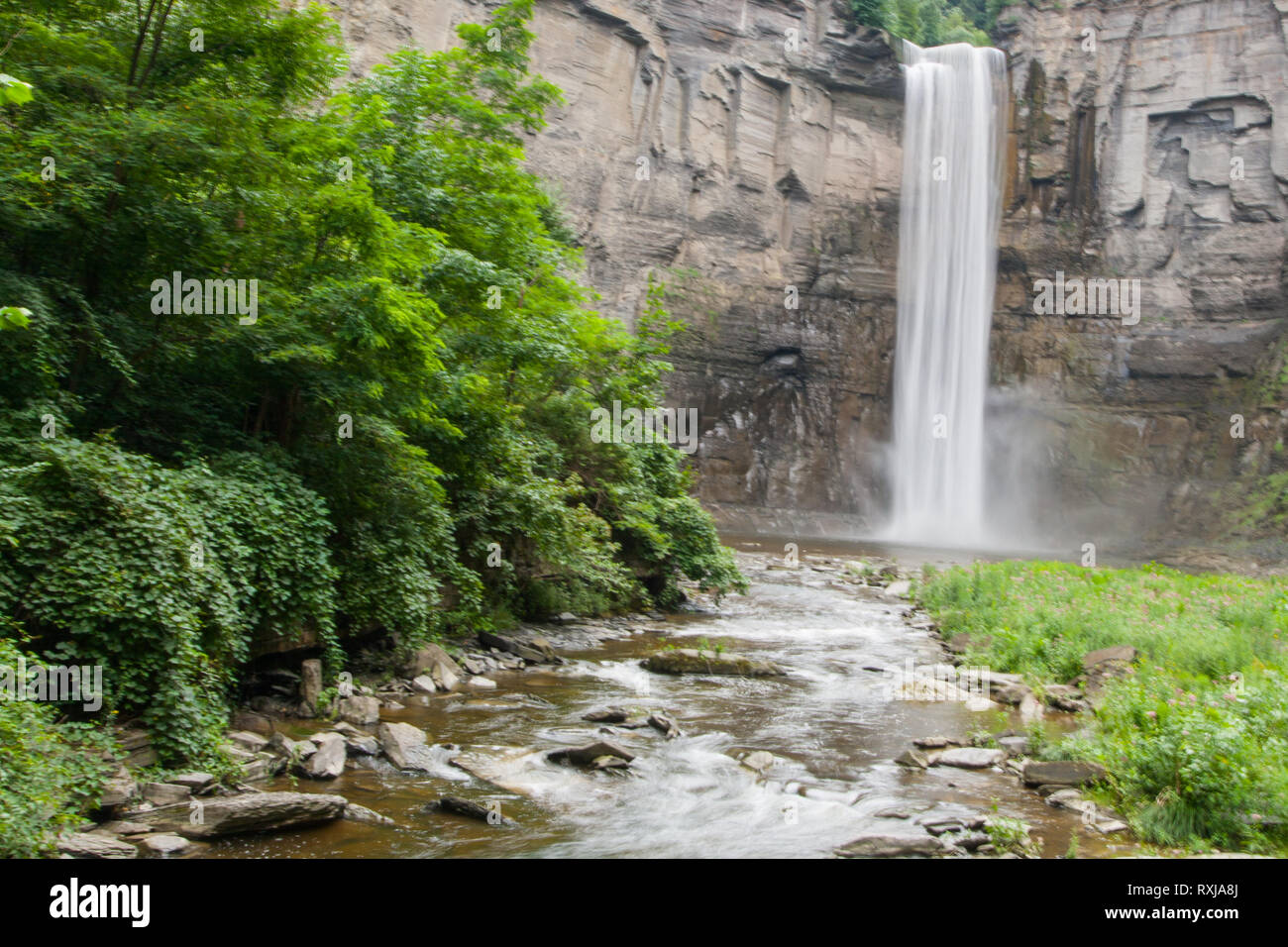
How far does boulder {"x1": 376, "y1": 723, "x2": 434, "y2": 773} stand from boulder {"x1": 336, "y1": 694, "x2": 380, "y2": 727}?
0.96ft

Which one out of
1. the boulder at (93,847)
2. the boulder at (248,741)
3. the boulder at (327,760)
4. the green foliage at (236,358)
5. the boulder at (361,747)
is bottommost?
the boulder at (361,747)

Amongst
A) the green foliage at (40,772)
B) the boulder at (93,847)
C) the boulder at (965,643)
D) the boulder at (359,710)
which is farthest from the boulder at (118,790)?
the boulder at (965,643)

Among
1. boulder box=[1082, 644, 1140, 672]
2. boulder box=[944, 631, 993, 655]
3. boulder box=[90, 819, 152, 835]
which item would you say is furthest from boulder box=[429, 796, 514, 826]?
boulder box=[944, 631, 993, 655]

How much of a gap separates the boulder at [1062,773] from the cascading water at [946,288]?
1557 inches

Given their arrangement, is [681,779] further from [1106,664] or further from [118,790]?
[1106,664]

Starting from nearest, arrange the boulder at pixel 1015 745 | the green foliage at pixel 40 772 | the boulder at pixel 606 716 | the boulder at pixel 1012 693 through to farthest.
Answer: the green foliage at pixel 40 772, the boulder at pixel 1015 745, the boulder at pixel 606 716, the boulder at pixel 1012 693

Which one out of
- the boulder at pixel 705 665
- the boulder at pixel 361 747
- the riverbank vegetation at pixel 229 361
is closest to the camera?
the riverbank vegetation at pixel 229 361

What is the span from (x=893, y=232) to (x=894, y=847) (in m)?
47.2

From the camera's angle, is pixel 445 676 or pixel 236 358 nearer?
pixel 236 358

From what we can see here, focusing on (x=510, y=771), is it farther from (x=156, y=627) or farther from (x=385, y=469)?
(x=385, y=469)

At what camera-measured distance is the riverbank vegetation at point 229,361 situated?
7012 millimetres

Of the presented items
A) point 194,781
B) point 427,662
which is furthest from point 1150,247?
point 194,781

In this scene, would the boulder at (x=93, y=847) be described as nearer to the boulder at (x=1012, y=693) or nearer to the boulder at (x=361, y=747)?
the boulder at (x=361, y=747)

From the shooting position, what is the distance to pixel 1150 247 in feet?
155
